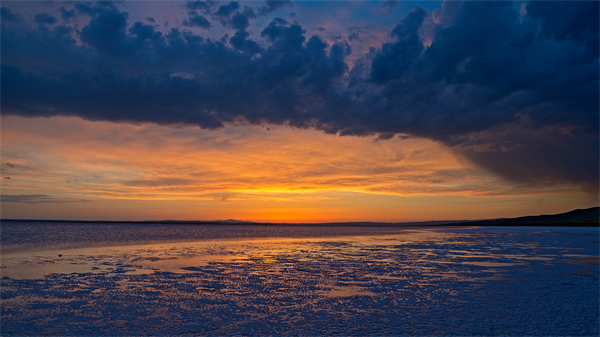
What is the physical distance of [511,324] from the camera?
9492 millimetres

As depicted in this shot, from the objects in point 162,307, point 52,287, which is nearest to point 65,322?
point 162,307

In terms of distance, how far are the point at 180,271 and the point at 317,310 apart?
10516 millimetres

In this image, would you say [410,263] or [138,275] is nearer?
[138,275]

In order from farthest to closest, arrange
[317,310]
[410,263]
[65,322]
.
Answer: [410,263]
[317,310]
[65,322]

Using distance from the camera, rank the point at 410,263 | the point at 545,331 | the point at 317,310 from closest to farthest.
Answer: the point at 545,331 < the point at 317,310 < the point at 410,263

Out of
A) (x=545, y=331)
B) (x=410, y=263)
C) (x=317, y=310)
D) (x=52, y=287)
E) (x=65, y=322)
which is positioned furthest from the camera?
(x=410, y=263)

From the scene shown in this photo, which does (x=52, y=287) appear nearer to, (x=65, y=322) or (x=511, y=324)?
(x=65, y=322)

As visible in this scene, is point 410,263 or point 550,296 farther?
point 410,263

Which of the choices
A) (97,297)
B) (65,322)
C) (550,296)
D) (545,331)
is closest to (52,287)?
(97,297)

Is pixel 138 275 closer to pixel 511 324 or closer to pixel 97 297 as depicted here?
pixel 97 297

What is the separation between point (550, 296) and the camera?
40.9 ft

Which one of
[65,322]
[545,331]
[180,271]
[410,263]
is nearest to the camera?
[545,331]

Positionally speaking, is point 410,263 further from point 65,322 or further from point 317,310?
point 65,322

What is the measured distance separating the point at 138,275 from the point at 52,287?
3711 mm
